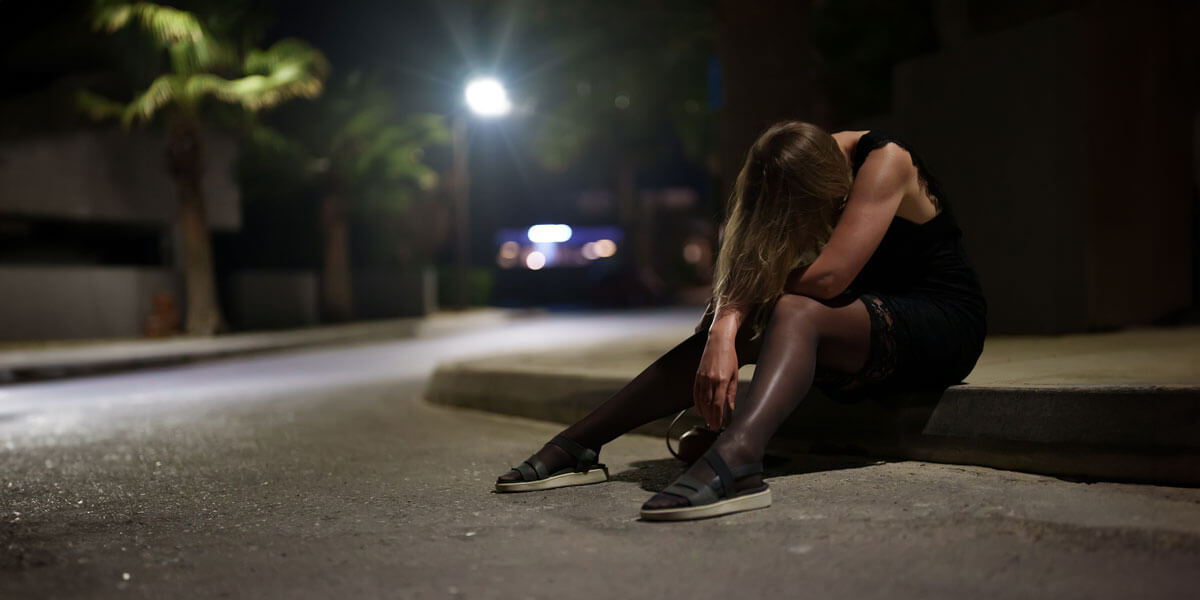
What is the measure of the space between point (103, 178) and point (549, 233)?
3574 cm

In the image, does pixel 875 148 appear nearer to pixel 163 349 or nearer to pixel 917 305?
pixel 917 305

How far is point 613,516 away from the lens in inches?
139

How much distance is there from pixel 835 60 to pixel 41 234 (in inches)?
607

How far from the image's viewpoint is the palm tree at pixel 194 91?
59.9 ft

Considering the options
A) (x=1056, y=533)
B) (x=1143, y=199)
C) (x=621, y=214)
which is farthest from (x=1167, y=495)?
(x=621, y=214)

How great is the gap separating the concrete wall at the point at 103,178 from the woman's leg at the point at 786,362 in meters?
18.2

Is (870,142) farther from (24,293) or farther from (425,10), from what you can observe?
(425,10)

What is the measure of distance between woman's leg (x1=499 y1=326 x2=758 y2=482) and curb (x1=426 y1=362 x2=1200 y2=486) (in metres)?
0.80

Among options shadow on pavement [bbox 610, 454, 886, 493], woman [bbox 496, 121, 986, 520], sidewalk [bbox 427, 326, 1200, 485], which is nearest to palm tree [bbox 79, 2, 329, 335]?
sidewalk [bbox 427, 326, 1200, 485]

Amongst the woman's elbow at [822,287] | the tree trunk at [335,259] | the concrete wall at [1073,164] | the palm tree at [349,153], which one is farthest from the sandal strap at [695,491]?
the tree trunk at [335,259]

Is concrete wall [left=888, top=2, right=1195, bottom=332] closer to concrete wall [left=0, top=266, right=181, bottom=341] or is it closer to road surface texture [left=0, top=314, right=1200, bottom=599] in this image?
road surface texture [left=0, top=314, right=1200, bottom=599]

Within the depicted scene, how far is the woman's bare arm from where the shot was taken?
3.68 m

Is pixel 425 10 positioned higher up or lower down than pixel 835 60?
higher up

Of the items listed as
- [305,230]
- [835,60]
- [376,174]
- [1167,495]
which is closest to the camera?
[1167,495]
